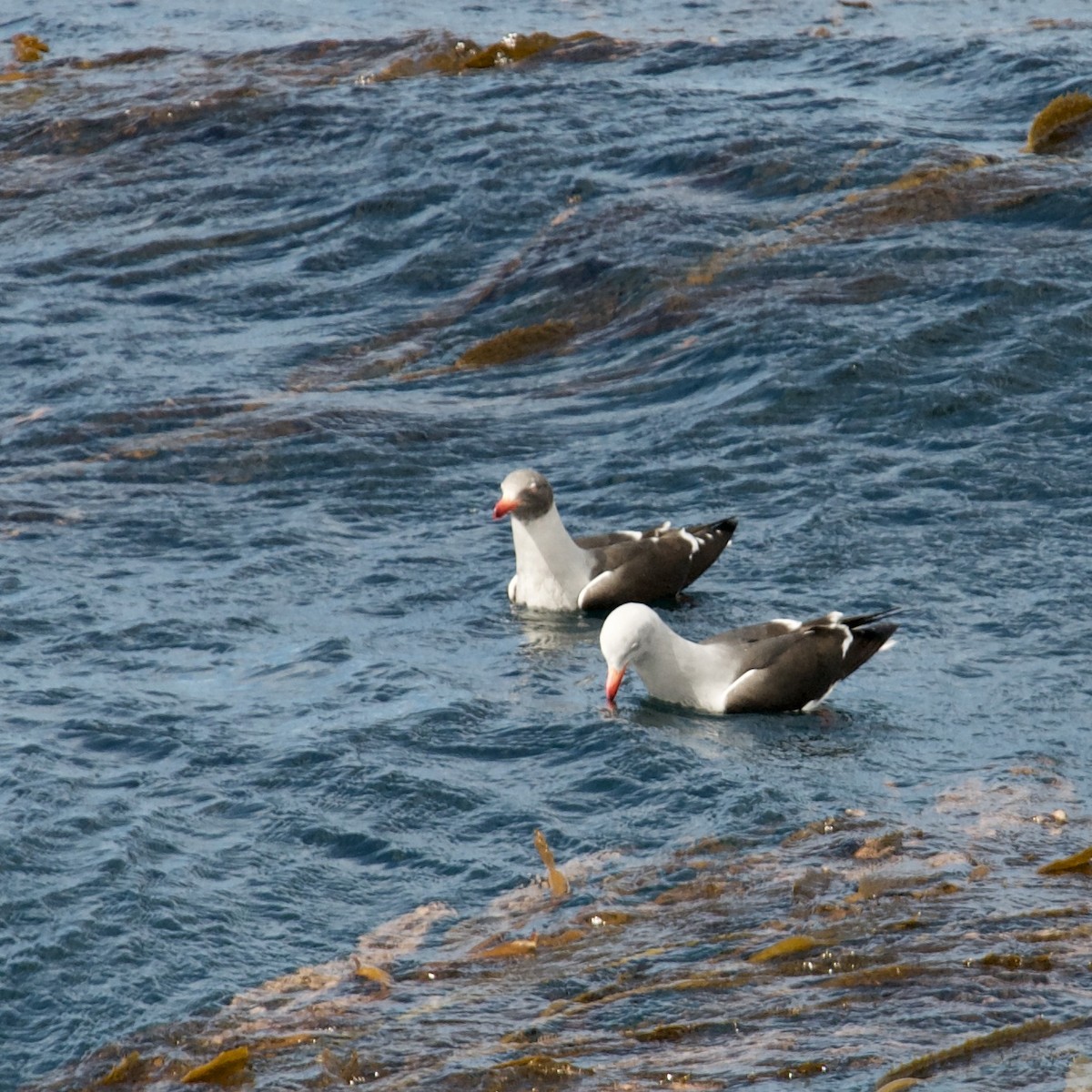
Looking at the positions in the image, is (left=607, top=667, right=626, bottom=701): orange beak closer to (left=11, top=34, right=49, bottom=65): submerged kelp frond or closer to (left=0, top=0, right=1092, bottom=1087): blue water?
(left=0, top=0, right=1092, bottom=1087): blue water

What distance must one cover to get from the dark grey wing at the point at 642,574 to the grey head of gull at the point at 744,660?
4.72 feet

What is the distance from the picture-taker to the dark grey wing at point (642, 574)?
10.7 meters

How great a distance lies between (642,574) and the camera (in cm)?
1075

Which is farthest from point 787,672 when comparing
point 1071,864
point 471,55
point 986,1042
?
point 471,55

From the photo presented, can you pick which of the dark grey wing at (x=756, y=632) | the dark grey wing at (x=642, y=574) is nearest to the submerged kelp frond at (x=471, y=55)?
the dark grey wing at (x=642, y=574)

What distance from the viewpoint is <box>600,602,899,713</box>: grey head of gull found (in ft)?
29.5

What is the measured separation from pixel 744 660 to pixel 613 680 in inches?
26.9

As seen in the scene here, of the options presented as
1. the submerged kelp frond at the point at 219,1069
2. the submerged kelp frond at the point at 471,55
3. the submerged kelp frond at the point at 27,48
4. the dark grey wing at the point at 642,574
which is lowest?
the dark grey wing at the point at 642,574

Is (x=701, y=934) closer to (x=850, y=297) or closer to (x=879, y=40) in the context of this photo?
(x=850, y=297)

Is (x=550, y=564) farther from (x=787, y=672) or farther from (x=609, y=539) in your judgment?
(x=787, y=672)

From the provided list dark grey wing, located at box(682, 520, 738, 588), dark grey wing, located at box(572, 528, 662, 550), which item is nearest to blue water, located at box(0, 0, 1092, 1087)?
dark grey wing, located at box(682, 520, 738, 588)

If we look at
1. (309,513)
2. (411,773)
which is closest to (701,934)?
(411,773)

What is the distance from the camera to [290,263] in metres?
17.4

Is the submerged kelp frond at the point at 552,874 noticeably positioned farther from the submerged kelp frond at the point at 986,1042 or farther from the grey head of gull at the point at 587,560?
the grey head of gull at the point at 587,560
